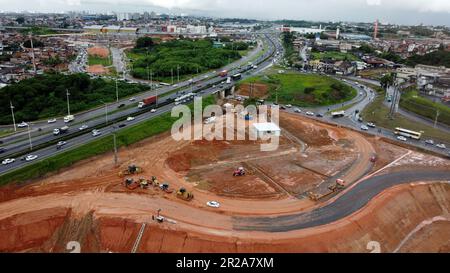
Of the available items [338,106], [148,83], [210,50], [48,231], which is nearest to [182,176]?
[48,231]

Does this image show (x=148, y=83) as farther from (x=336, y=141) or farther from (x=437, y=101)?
(x=437, y=101)

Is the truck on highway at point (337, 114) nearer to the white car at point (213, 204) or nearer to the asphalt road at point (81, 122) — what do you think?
the asphalt road at point (81, 122)

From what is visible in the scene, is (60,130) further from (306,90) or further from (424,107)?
(424,107)

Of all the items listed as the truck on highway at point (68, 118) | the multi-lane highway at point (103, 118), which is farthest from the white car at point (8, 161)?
the truck on highway at point (68, 118)

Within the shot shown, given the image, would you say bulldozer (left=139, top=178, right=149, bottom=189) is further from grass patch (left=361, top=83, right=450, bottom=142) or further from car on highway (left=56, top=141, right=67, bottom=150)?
grass patch (left=361, top=83, right=450, bottom=142)

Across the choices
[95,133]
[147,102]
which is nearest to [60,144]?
[95,133]
